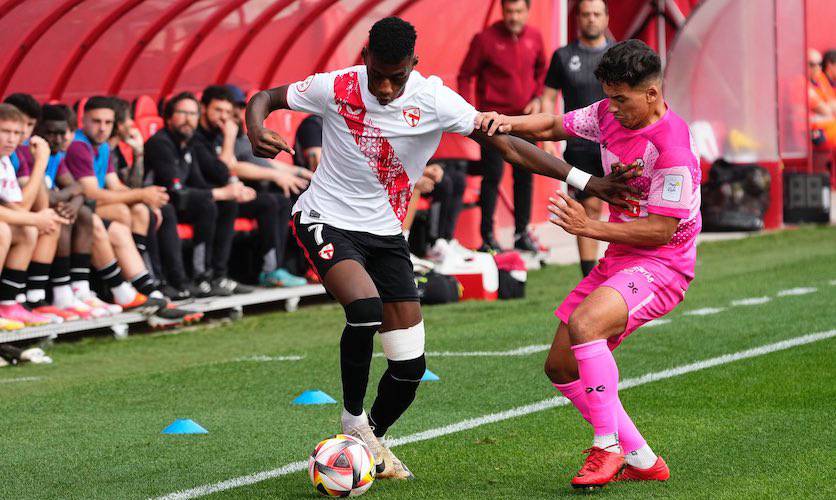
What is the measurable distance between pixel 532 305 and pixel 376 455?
615cm

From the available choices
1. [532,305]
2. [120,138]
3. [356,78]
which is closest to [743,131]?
[532,305]

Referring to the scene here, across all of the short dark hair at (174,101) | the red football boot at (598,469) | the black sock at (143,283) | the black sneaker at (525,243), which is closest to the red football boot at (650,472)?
the red football boot at (598,469)

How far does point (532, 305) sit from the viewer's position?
12.0 meters

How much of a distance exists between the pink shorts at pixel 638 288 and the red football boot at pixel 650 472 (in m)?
0.50

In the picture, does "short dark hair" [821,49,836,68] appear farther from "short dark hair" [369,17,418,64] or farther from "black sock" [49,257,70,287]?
"short dark hair" [369,17,418,64]

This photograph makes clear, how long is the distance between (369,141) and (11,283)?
5.00 meters

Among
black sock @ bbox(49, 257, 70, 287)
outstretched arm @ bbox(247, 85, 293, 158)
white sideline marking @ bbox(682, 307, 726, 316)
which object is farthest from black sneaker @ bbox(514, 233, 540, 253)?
outstretched arm @ bbox(247, 85, 293, 158)

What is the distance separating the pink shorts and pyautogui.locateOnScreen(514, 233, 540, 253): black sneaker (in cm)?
878

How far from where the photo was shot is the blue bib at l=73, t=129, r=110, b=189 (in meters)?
11.3

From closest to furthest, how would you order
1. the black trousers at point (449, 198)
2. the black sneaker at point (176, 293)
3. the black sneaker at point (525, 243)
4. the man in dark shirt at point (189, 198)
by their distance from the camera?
the black sneaker at point (176, 293) < the man in dark shirt at point (189, 198) < the black trousers at point (449, 198) < the black sneaker at point (525, 243)

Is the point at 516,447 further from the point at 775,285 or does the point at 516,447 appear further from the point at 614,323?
the point at 775,285

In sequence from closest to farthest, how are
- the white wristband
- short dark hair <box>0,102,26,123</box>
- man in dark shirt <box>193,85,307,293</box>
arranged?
the white wristband → short dark hair <box>0,102,26,123</box> → man in dark shirt <box>193,85,307,293</box>

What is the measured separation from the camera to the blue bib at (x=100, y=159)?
11.3m

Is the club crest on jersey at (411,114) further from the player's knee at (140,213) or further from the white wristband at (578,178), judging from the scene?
the player's knee at (140,213)
